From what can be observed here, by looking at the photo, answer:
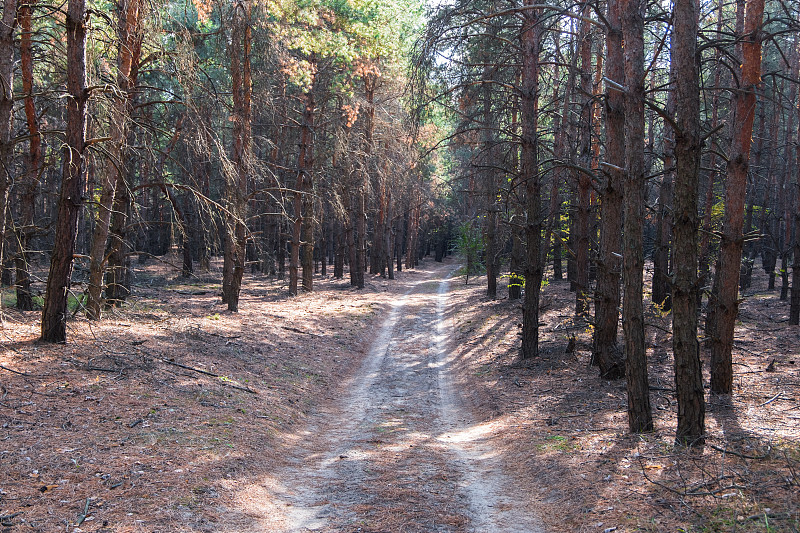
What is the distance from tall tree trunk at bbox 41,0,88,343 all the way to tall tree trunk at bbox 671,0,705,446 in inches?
320

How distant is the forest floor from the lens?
4988 millimetres

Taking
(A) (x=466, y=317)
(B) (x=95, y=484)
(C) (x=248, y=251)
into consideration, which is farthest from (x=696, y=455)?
(C) (x=248, y=251)

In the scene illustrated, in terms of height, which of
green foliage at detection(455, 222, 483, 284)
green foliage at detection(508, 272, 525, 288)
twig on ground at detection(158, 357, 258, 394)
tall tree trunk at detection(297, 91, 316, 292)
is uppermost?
tall tree trunk at detection(297, 91, 316, 292)

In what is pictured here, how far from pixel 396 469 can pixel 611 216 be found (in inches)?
207

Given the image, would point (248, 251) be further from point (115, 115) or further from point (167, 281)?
point (115, 115)

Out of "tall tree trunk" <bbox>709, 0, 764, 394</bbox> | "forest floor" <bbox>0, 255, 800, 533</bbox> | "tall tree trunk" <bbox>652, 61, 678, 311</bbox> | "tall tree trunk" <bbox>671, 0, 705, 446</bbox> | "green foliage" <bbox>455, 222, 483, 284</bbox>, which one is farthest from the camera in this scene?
"green foliage" <bbox>455, 222, 483, 284</bbox>

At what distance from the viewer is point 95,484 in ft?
17.0

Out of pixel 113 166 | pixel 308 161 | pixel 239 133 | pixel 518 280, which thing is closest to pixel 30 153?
pixel 113 166

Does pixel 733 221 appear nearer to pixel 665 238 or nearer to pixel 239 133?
pixel 665 238

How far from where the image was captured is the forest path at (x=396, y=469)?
17.2 feet

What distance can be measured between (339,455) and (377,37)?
15273 mm

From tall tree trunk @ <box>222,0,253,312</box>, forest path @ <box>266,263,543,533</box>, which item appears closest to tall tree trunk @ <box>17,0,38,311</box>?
tall tree trunk @ <box>222,0,253,312</box>

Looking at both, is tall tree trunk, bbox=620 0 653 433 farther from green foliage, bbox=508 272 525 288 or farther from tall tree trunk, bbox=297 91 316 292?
tall tree trunk, bbox=297 91 316 292

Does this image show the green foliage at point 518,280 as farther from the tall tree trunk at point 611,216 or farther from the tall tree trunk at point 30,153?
the tall tree trunk at point 30,153
